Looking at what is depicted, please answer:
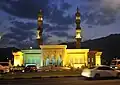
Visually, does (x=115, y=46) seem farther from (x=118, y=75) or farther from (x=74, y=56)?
(x=118, y=75)

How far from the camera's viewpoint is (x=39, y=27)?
343ft

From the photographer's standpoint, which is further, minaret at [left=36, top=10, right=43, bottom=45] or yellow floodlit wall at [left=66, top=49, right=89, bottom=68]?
minaret at [left=36, top=10, right=43, bottom=45]

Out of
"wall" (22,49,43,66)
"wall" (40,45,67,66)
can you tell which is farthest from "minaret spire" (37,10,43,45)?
"wall" (40,45,67,66)

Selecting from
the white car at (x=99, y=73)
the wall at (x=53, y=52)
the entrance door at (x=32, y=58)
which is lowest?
the white car at (x=99, y=73)

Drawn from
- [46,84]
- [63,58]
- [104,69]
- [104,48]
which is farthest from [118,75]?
[104,48]

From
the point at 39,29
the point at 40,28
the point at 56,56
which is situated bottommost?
the point at 56,56

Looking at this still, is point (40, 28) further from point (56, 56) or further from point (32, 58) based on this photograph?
point (56, 56)

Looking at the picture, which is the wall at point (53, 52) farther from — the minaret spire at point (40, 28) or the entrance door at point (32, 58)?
the minaret spire at point (40, 28)

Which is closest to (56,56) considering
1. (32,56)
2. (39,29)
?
(32,56)

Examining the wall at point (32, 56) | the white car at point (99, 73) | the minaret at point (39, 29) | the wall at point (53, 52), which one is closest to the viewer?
the white car at point (99, 73)

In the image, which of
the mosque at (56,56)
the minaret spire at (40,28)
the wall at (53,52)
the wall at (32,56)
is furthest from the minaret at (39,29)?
the wall at (53,52)

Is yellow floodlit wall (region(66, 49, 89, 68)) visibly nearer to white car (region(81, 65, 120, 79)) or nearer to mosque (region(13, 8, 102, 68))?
mosque (region(13, 8, 102, 68))

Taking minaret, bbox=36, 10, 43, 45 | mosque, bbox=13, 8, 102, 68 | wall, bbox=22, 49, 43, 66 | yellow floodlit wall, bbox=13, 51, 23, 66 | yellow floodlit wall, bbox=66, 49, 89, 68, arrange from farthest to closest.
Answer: minaret, bbox=36, 10, 43, 45, yellow floodlit wall, bbox=13, 51, 23, 66, wall, bbox=22, 49, 43, 66, yellow floodlit wall, bbox=66, 49, 89, 68, mosque, bbox=13, 8, 102, 68

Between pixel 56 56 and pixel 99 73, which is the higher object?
pixel 56 56
